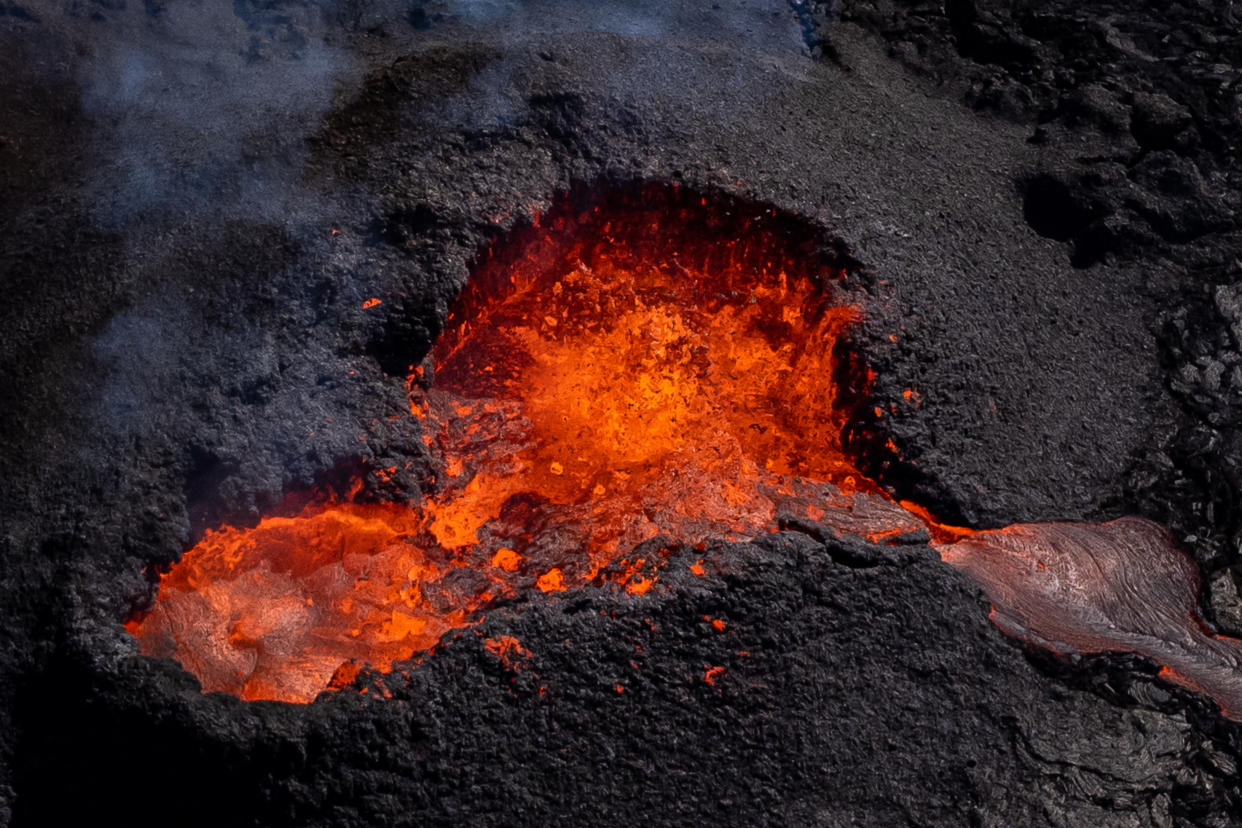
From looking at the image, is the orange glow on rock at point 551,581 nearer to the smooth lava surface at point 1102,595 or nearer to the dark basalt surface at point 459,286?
the dark basalt surface at point 459,286

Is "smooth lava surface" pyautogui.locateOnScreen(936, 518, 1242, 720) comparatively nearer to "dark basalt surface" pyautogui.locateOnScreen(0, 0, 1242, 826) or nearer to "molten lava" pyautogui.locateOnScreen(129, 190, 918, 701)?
"dark basalt surface" pyautogui.locateOnScreen(0, 0, 1242, 826)

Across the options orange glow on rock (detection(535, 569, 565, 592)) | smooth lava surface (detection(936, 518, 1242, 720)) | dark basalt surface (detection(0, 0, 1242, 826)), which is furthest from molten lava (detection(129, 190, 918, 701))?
smooth lava surface (detection(936, 518, 1242, 720))

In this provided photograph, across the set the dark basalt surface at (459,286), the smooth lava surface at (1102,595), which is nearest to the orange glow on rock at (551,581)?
the dark basalt surface at (459,286)

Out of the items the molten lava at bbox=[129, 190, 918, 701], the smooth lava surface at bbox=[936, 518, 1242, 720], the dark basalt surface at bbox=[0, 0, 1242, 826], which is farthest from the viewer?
the smooth lava surface at bbox=[936, 518, 1242, 720]

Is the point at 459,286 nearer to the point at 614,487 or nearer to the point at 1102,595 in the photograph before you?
the point at 614,487

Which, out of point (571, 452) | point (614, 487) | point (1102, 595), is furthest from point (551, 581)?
point (1102, 595)

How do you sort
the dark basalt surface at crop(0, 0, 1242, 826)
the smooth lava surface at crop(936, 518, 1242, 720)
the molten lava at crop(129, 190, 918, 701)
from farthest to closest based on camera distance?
the smooth lava surface at crop(936, 518, 1242, 720), the molten lava at crop(129, 190, 918, 701), the dark basalt surface at crop(0, 0, 1242, 826)
